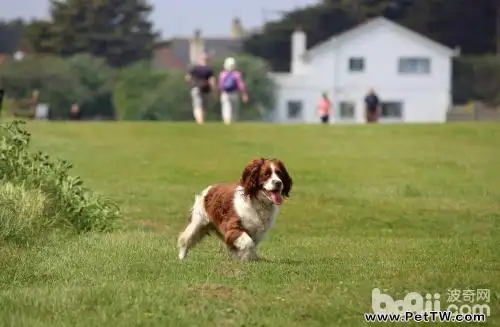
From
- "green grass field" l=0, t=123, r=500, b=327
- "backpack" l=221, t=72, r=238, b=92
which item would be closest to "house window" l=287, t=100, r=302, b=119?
"green grass field" l=0, t=123, r=500, b=327

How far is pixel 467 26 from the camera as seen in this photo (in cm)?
8594

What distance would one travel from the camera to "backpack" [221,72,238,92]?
30.2m

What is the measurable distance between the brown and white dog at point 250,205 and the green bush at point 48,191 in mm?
3491

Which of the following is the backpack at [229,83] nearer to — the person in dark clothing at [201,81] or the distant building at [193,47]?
the person in dark clothing at [201,81]

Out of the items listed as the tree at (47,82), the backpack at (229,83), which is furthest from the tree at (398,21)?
the backpack at (229,83)

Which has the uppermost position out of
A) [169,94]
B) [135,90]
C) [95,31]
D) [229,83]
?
[95,31]

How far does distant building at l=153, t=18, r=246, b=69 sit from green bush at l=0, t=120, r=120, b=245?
77317 mm

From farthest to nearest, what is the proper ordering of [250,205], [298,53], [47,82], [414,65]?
[298,53] → [414,65] → [47,82] → [250,205]

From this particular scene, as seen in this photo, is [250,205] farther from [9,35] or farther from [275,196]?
[9,35]

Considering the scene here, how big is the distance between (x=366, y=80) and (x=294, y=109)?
509cm

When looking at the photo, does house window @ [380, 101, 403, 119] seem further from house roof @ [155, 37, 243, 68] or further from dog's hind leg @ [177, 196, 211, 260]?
dog's hind leg @ [177, 196, 211, 260]

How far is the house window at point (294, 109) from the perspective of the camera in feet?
252

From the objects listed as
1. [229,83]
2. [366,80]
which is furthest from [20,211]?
[366,80]

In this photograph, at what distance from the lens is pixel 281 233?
17.3 meters
